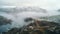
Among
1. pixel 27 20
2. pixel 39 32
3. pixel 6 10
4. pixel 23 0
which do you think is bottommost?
pixel 39 32

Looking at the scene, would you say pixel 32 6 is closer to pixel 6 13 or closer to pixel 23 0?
pixel 23 0

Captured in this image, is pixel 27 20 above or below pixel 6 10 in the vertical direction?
below

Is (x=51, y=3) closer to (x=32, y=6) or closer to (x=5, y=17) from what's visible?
(x=32, y=6)

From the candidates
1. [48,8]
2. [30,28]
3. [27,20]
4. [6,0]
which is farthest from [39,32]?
[6,0]

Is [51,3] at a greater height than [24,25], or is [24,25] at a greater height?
[51,3]

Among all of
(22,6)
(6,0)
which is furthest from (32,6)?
(6,0)

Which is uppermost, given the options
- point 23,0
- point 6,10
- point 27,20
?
point 23,0

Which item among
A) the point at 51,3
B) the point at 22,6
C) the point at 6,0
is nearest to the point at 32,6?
the point at 22,6
